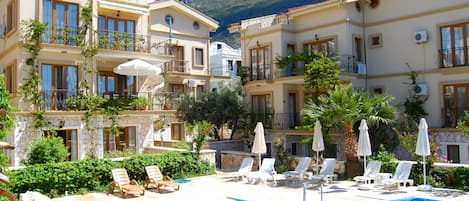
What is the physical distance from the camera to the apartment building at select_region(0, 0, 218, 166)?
21469 millimetres

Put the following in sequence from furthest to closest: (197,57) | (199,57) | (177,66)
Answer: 1. (199,57)
2. (197,57)
3. (177,66)

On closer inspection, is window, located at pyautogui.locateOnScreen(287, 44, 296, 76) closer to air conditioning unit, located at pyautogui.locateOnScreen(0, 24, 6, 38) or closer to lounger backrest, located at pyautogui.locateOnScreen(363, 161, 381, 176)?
lounger backrest, located at pyautogui.locateOnScreen(363, 161, 381, 176)

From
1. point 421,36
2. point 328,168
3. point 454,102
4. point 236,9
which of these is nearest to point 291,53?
point 421,36

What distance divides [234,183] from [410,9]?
1388 cm

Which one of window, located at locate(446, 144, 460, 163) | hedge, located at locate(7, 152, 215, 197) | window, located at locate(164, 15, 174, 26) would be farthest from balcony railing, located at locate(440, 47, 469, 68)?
window, located at locate(164, 15, 174, 26)

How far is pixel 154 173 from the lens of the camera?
17969mm

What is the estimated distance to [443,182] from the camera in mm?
16469

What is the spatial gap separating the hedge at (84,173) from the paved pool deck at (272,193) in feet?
2.38

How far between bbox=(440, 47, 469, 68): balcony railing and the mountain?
5094 centimetres

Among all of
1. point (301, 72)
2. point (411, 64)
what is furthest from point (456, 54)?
point (301, 72)

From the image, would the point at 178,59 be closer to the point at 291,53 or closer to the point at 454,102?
the point at 291,53

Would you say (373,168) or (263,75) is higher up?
(263,75)

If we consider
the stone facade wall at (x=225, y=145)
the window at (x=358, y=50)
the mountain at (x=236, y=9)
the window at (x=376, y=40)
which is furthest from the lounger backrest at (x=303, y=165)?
the mountain at (x=236, y=9)

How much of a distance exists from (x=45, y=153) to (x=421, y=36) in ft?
61.6
